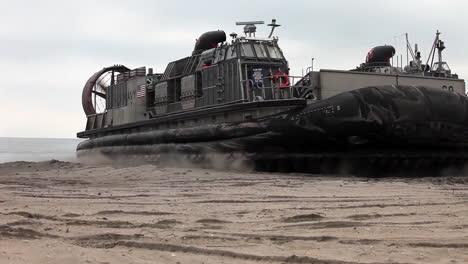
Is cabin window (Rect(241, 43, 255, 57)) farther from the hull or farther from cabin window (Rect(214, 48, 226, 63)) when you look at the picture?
the hull

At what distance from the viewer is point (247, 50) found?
12.0 meters

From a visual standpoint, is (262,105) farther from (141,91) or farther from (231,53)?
(141,91)

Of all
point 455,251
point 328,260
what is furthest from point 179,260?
point 455,251

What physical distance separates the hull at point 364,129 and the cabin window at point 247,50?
1.88m

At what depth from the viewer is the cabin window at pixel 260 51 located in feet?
A: 40.0

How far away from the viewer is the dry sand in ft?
10.5

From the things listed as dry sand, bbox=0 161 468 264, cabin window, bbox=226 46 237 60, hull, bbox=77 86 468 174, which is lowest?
dry sand, bbox=0 161 468 264

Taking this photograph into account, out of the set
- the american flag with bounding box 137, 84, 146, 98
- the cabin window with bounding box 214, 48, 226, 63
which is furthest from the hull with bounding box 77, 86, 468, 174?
the american flag with bounding box 137, 84, 146, 98

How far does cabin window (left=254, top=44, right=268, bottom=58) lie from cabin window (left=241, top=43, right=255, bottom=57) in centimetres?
16

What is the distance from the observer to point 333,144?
9.61 m

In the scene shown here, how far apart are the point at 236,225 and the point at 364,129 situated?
5364 mm

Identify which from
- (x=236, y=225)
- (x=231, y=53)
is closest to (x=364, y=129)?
(x=231, y=53)

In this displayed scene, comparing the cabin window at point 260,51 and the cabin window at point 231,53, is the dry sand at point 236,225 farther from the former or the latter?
the cabin window at point 260,51

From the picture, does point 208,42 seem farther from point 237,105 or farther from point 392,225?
point 392,225
